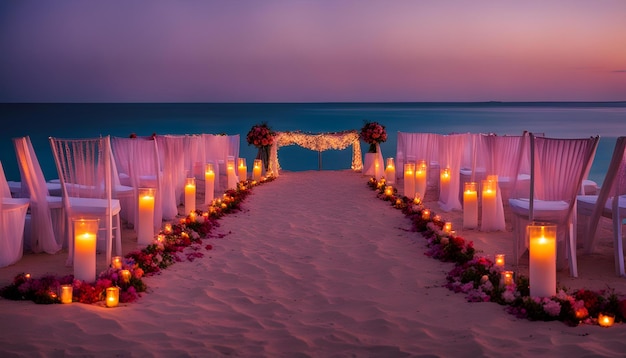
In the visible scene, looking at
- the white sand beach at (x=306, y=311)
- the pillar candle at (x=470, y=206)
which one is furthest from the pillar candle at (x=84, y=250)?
the pillar candle at (x=470, y=206)

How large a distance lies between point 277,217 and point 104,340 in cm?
507

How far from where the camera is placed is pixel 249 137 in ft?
47.9

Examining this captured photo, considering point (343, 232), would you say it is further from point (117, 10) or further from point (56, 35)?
point (56, 35)

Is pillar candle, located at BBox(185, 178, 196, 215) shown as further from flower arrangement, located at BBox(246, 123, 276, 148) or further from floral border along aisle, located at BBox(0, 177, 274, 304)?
flower arrangement, located at BBox(246, 123, 276, 148)

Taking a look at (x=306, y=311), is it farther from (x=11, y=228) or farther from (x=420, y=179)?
(x=420, y=179)

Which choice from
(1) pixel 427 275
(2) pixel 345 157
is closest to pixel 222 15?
(2) pixel 345 157

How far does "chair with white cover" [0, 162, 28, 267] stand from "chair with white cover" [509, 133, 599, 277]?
468 cm

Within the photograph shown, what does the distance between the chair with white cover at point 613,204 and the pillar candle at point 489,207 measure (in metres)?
1.55

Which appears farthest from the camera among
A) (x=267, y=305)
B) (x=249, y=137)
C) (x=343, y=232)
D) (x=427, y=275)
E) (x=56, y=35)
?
(x=56, y=35)

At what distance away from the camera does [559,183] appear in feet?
19.5

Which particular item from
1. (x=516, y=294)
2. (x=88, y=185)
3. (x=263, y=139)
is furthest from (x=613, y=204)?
(x=263, y=139)

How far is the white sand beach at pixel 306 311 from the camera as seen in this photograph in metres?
4.09

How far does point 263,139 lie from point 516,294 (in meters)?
10.1

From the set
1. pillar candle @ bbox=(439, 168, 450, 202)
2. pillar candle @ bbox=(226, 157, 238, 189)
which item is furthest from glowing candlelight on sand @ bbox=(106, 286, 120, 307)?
pillar candle @ bbox=(226, 157, 238, 189)
